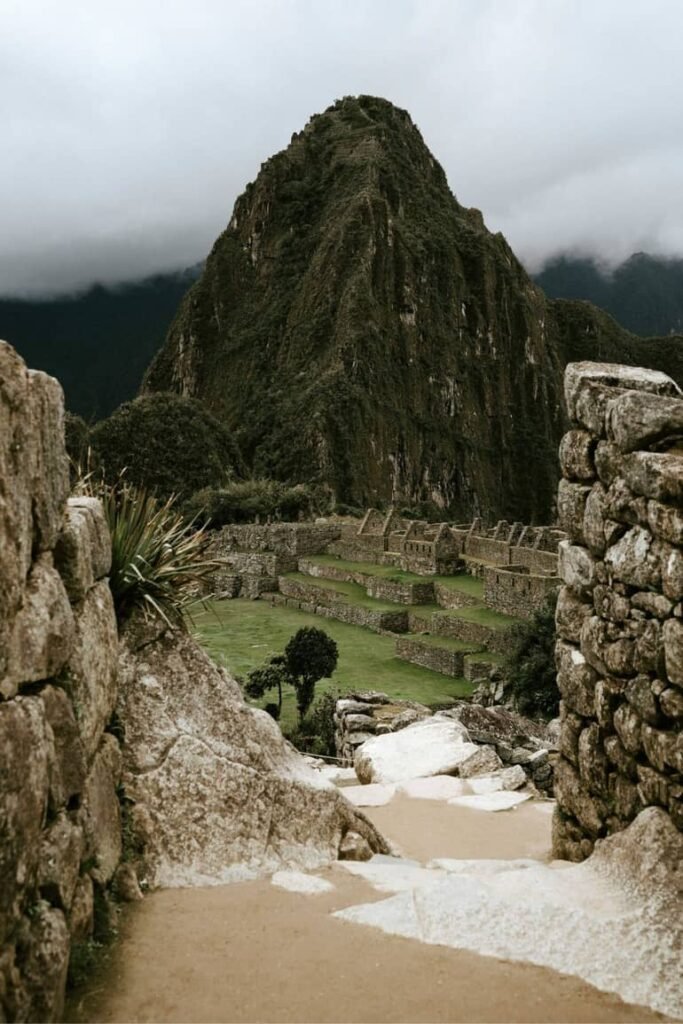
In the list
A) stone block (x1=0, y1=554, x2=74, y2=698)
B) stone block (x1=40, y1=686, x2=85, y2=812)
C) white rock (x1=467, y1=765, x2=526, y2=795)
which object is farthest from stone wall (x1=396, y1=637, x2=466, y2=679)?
stone block (x1=0, y1=554, x2=74, y2=698)

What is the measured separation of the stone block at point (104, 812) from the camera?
4.18 m

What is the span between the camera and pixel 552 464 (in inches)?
6289

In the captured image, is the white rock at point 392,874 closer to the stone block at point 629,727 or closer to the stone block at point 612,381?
the stone block at point 629,727

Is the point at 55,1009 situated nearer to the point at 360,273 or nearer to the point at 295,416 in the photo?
the point at 295,416

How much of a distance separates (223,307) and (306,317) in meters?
23.3

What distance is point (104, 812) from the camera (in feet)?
14.6

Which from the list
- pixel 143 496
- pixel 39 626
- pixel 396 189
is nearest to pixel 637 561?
pixel 143 496

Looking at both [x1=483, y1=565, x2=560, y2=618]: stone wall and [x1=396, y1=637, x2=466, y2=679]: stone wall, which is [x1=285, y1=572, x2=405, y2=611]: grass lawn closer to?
[x1=483, y1=565, x2=560, y2=618]: stone wall

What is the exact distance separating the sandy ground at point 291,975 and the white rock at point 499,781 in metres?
4.28

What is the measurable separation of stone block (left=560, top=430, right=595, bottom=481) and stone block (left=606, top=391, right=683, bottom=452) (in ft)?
1.36

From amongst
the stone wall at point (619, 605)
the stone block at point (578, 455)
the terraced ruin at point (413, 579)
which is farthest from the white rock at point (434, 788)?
the terraced ruin at point (413, 579)

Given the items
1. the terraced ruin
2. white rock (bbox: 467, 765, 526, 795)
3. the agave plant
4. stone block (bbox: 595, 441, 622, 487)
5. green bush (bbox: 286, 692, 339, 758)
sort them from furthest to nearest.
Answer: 1. the terraced ruin
2. green bush (bbox: 286, 692, 339, 758)
3. white rock (bbox: 467, 765, 526, 795)
4. stone block (bbox: 595, 441, 622, 487)
5. the agave plant

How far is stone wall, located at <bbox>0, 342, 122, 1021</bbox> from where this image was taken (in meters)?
3.21

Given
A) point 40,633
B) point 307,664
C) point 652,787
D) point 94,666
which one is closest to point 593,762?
point 652,787
